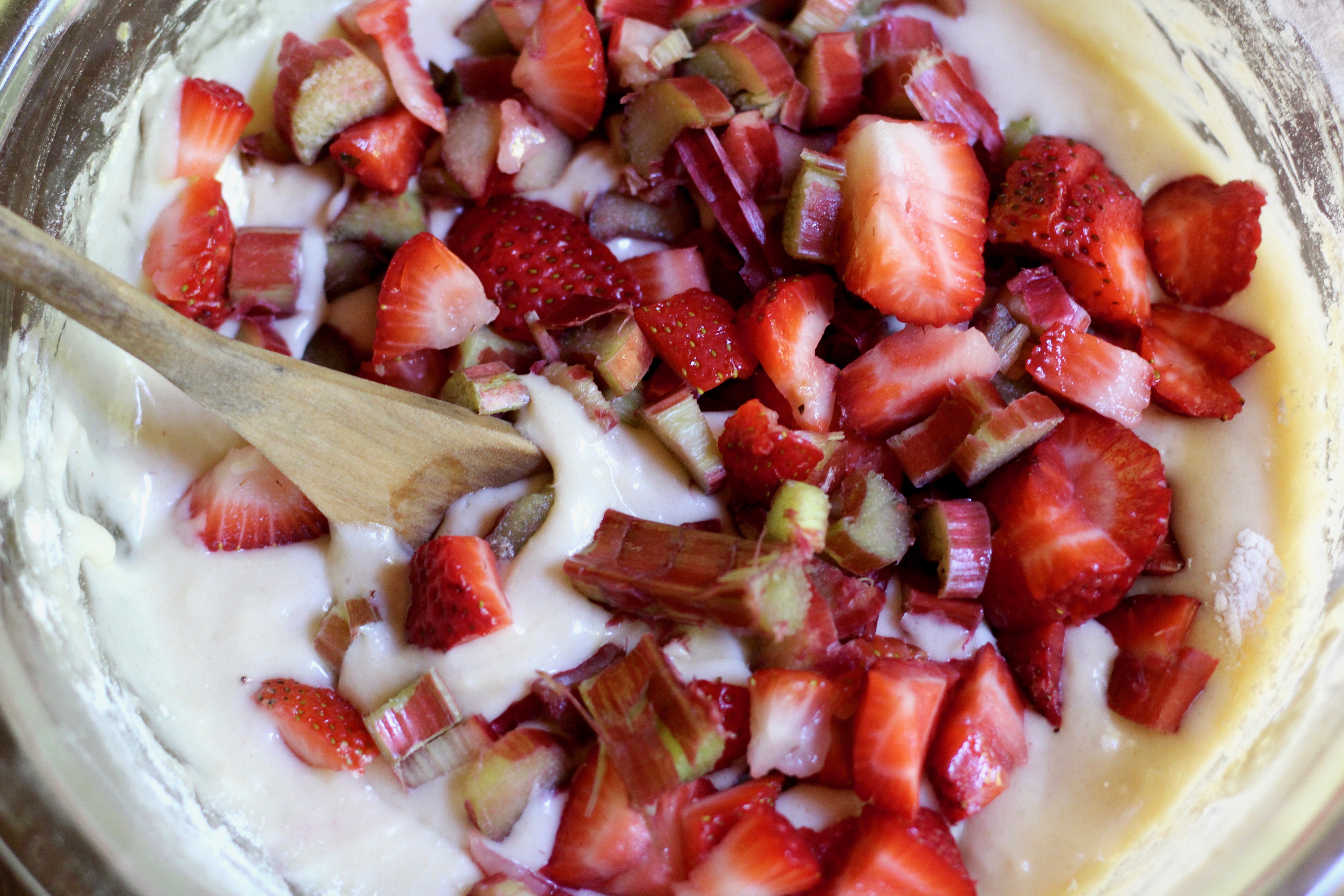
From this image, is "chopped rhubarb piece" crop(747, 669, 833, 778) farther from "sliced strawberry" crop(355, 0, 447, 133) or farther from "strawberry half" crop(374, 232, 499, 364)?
"sliced strawberry" crop(355, 0, 447, 133)

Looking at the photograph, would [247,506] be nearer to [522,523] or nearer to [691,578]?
[522,523]

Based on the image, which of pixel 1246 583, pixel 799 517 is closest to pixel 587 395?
pixel 799 517

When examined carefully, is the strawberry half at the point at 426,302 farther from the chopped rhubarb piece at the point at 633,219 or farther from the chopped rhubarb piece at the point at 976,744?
the chopped rhubarb piece at the point at 976,744

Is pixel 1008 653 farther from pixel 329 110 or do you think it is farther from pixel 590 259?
pixel 329 110

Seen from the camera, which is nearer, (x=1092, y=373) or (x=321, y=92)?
(x=1092, y=373)

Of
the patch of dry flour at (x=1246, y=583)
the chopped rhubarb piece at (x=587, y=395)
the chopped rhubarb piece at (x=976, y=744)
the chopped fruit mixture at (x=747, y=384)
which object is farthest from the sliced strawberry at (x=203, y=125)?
the patch of dry flour at (x=1246, y=583)

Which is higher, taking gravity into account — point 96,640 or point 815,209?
point 815,209

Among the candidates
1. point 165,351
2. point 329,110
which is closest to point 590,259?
point 329,110

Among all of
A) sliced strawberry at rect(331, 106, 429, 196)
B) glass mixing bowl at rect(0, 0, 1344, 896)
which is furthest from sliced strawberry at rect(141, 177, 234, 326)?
sliced strawberry at rect(331, 106, 429, 196)
